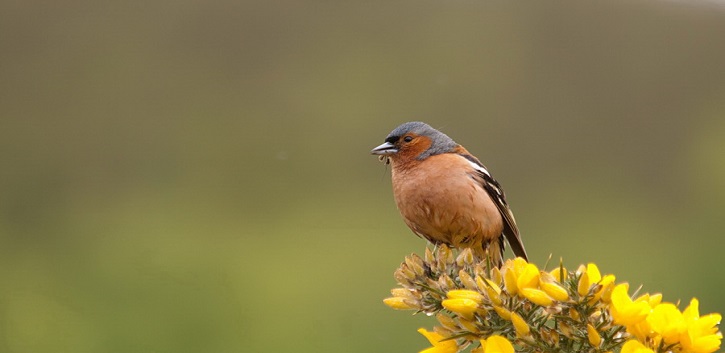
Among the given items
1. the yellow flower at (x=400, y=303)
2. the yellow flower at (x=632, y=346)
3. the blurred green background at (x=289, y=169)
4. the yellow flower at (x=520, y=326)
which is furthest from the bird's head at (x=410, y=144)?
the blurred green background at (x=289, y=169)

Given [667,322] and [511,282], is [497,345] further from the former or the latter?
[667,322]

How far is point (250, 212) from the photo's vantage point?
704 inches

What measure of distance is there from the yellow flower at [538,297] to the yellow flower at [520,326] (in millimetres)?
61

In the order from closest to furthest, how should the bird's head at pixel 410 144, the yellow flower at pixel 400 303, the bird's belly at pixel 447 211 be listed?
1. the yellow flower at pixel 400 303
2. the bird's belly at pixel 447 211
3. the bird's head at pixel 410 144

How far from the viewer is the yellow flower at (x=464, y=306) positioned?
96.3 inches

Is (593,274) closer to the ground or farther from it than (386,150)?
farther from it

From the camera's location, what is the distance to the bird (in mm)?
4500

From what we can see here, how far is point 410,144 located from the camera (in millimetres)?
4785

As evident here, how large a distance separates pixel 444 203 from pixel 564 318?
219 centimetres

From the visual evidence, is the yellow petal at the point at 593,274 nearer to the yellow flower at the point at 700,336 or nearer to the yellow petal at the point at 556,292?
the yellow petal at the point at 556,292

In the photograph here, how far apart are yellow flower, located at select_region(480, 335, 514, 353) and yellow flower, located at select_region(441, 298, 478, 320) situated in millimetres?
181

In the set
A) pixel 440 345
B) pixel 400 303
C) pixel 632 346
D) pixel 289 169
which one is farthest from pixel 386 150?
pixel 289 169

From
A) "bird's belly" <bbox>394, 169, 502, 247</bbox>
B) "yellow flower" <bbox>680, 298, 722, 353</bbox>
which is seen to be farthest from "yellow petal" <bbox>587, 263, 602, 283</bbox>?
"bird's belly" <bbox>394, 169, 502, 247</bbox>

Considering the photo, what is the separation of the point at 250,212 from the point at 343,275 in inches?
101
